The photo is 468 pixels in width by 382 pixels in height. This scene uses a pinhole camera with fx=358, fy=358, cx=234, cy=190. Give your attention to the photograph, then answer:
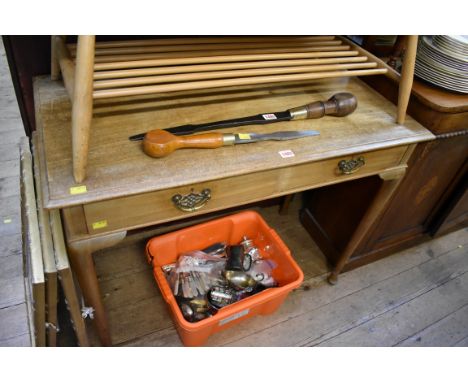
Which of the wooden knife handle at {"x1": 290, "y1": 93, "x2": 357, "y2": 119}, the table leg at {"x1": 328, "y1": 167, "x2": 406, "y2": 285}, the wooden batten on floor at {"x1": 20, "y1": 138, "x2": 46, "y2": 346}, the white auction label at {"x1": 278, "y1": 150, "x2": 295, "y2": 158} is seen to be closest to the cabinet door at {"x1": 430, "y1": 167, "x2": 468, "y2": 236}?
the table leg at {"x1": 328, "y1": 167, "x2": 406, "y2": 285}

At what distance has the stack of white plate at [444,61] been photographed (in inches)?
40.5

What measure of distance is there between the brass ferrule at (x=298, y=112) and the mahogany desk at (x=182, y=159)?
20 millimetres

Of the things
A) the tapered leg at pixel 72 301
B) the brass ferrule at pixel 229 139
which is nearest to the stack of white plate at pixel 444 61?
the brass ferrule at pixel 229 139

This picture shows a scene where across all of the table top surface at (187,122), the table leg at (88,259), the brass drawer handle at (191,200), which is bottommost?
the table leg at (88,259)

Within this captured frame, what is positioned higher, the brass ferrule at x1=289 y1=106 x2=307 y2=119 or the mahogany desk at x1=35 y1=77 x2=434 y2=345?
the brass ferrule at x1=289 y1=106 x2=307 y2=119

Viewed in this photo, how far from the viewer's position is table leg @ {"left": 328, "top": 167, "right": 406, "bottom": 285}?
3.66 feet

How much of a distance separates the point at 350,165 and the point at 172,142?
500mm

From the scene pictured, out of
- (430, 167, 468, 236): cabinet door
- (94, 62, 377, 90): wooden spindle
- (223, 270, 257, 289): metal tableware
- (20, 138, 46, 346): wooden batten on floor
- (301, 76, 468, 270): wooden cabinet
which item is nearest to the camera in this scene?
(94, 62, 377, 90): wooden spindle

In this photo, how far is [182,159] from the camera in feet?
2.61

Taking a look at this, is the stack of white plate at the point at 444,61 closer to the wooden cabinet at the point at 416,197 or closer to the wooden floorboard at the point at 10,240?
the wooden cabinet at the point at 416,197

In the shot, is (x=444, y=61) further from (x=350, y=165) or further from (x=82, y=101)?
(x=82, y=101)

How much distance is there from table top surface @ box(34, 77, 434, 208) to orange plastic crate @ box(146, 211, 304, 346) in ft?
1.81

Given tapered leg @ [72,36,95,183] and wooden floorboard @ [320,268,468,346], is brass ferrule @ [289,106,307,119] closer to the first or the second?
tapered leg @ [72,36,95,183]

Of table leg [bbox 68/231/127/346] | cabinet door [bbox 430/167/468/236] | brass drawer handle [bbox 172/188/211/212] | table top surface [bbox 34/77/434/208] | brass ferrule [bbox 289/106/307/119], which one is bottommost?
cabinet door [bbox 430/167/468/236]
